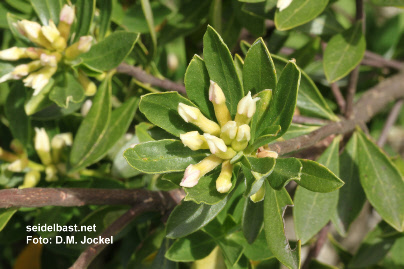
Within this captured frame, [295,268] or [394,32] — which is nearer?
[295,268]

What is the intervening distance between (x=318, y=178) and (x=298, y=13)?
1.75 ft

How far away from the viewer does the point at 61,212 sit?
1.43m

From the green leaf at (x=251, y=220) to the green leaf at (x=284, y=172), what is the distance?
22 cm

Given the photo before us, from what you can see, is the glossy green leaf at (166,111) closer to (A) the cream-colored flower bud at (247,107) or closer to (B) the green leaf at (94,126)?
(A) the cream-colored flower bud at (247,107)

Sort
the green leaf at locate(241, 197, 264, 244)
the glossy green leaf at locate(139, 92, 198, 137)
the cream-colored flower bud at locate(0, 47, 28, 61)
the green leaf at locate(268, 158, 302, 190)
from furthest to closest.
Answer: the cream-colored flower bud at locate(0, 47, 28, 61), the green leaf at locate(241, 197, 264, 244), the glossy green leaf at locate(139, 92, 198, 137), the green leaf at locate(268, 158, 302, 190)

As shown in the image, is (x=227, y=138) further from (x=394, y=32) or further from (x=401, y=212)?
(x=394, y=32)

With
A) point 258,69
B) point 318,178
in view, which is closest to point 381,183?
point 318,178

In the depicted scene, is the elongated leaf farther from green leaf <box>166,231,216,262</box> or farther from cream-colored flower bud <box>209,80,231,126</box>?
green leaf <box>166,231,216,262</box>

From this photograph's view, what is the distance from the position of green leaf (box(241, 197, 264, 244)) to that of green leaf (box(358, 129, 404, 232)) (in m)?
0.41

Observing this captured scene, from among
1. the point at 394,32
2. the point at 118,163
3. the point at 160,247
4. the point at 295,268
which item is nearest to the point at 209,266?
the point at 160,247

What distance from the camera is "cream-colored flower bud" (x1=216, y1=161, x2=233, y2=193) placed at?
34.3 inches

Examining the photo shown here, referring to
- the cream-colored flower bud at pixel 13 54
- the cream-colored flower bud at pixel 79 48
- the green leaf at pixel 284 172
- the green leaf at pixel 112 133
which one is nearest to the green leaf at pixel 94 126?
the green leaf at pixel 112 133

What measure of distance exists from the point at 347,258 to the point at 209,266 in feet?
2.38

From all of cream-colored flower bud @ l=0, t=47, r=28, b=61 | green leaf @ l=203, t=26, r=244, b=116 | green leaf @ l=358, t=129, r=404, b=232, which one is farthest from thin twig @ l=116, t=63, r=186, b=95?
green leaf @ l=358, t=129, r=404, b=232
